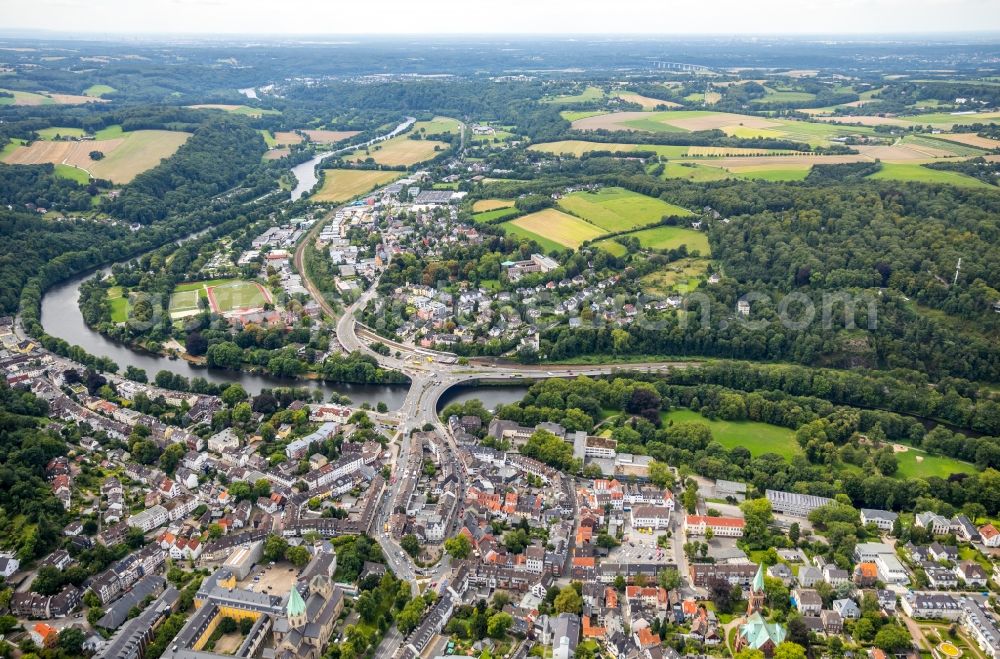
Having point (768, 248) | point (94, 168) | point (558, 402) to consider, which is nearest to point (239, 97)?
point (94, 168)

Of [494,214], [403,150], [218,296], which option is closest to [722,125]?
[403,150]

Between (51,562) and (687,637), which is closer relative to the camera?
(687,637)

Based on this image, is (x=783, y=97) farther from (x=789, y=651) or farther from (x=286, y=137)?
(x=789, y=651)

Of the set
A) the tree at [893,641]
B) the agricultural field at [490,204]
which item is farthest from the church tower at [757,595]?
the agricultural field at [490,204]

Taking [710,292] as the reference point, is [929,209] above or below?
above

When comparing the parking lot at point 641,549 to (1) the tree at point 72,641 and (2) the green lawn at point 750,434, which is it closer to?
(2) the green lawn at point 750,434

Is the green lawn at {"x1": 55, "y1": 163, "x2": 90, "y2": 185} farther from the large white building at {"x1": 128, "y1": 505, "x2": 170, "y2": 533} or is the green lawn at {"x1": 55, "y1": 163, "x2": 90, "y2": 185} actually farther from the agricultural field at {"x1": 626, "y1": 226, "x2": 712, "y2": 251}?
the large white building at {"x1": 128, "y1": 505, "x2": 170, "y2": 533}

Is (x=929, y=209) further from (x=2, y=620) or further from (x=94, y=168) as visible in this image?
(x=94, y=168)
